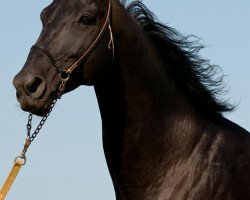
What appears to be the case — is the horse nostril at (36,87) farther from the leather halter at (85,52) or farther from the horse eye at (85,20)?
the horse eye at (85,20)

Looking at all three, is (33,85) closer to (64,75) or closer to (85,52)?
(64,75)

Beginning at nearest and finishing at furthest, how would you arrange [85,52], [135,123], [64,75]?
[64,75], [85,52], [135,123]

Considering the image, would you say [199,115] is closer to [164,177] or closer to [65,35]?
[164,177]

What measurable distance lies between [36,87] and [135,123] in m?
1.22

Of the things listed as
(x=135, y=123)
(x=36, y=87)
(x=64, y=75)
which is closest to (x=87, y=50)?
(x=64, y=75)

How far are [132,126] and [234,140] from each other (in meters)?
1.08

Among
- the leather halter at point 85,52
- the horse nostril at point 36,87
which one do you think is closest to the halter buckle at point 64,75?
the leather halter at point 85,52

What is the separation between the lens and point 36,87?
317 inches

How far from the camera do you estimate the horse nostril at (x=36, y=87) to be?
795cm

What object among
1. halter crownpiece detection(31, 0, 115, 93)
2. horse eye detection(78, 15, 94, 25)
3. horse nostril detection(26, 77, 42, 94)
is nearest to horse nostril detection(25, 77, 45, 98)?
horse nostril detection(26, 77, 42, 94)

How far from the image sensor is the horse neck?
868 centimetres

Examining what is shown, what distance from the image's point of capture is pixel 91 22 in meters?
8.59

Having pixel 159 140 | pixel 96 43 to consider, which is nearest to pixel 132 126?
pixel 159 140

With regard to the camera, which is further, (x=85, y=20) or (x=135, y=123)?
(x=135, y=123)
